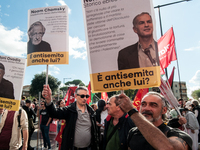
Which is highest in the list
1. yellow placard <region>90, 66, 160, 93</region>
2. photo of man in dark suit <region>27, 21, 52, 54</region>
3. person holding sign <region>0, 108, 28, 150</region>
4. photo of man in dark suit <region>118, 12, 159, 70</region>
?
photo of man in dark suit <region>27, 21, 52, 54</region>

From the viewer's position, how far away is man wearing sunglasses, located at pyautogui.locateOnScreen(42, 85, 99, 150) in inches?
121

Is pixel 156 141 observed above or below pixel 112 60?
below

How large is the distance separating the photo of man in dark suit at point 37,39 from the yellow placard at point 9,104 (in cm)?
123

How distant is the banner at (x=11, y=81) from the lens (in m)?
3.49

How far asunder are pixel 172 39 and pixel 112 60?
15.3 feet

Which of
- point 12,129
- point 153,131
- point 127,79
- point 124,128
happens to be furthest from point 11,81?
point 153,131

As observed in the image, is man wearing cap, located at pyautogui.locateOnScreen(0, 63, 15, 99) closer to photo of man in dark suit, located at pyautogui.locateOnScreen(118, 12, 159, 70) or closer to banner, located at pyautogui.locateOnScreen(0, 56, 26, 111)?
banner, located at pyautogui.locateOnScreen(0, 56, 26, 111)

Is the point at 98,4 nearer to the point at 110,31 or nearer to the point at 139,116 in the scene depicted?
the point at 110,31

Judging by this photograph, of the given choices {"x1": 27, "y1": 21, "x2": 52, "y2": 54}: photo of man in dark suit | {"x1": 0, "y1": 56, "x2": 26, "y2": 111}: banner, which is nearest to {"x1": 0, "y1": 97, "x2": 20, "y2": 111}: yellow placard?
{"x1": 0, "y1": 56, "x2": 26, "y2": 111}: banner

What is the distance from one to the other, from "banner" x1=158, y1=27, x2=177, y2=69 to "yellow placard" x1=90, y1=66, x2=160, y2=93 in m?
3.90

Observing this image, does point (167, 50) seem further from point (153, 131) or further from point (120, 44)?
point (153, 131)

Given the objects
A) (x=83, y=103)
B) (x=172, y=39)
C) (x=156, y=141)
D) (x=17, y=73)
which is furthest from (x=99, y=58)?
(x=172, y=39)

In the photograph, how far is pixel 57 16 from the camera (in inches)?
124

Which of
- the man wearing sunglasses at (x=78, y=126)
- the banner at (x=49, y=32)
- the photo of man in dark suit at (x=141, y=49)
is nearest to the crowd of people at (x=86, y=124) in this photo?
the man wearing sunglasses at (x=78, y=126)
